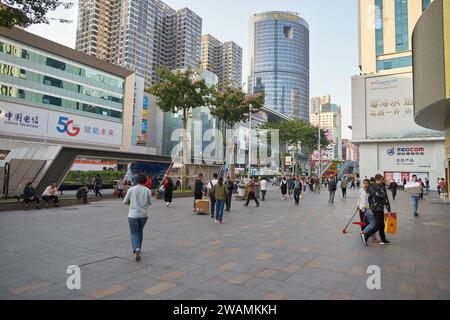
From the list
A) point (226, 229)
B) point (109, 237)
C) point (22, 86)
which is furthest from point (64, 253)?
point (22, 86)

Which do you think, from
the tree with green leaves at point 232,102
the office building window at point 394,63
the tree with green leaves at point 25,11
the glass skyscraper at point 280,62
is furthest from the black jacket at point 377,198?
the glass skyscraper at point 280,62

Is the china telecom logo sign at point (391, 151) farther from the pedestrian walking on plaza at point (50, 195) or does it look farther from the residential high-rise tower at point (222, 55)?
the residential high-rise tower at point (222, 55)

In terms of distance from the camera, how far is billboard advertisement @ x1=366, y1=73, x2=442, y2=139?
3878 centimetres

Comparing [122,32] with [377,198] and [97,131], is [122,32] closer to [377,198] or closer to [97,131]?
[97,131]

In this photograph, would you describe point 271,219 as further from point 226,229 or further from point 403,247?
point 403,247

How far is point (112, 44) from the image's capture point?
11281cm

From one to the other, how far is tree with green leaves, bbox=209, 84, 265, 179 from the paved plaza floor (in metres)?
17.0

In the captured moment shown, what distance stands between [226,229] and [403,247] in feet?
16.2

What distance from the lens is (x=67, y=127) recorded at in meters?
41.0

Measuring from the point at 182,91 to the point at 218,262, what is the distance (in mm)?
19472

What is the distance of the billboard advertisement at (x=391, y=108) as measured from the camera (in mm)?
38781

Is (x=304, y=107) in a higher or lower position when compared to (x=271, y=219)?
higher
